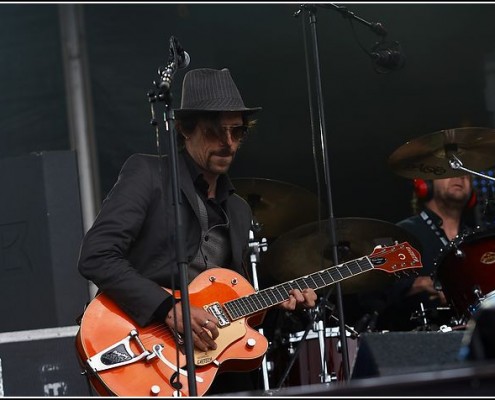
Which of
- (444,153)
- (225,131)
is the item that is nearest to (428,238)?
(444,153)

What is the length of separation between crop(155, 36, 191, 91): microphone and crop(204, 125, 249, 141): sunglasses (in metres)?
0.68

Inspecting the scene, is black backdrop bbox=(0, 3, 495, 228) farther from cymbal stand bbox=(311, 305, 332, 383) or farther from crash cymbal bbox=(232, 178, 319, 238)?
cymbal stand bbox=(311, 305, 332, 383)

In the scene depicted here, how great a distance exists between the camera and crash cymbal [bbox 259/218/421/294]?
585 cm

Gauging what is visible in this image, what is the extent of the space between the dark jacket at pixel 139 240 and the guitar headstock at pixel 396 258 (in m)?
0.73

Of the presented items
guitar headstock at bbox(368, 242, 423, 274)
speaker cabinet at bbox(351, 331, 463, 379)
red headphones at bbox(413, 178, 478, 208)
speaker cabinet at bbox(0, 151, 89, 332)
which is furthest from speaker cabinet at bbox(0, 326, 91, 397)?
speaker cabinet at bbox(351, 331, 463, 379)

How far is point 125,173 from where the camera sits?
4852 mm

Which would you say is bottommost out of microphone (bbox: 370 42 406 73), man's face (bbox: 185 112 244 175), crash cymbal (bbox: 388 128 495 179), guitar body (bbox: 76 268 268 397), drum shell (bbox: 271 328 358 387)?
drum shell (bbox: 271 328 358 387)

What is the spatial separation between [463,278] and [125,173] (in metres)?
2.06

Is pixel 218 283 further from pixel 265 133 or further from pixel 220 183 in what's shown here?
pixel 265 133

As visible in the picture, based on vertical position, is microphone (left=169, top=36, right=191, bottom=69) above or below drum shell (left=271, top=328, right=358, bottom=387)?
above

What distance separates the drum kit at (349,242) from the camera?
18.8 feet

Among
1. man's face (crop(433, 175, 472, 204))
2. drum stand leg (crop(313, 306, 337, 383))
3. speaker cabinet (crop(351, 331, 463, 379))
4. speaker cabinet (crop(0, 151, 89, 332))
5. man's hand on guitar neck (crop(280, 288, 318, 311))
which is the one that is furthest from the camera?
man's face (crop(433, 175, 472, 204))

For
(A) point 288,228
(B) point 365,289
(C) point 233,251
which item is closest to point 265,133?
(A) point 288,228

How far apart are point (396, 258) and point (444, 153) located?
1337 millimetres
